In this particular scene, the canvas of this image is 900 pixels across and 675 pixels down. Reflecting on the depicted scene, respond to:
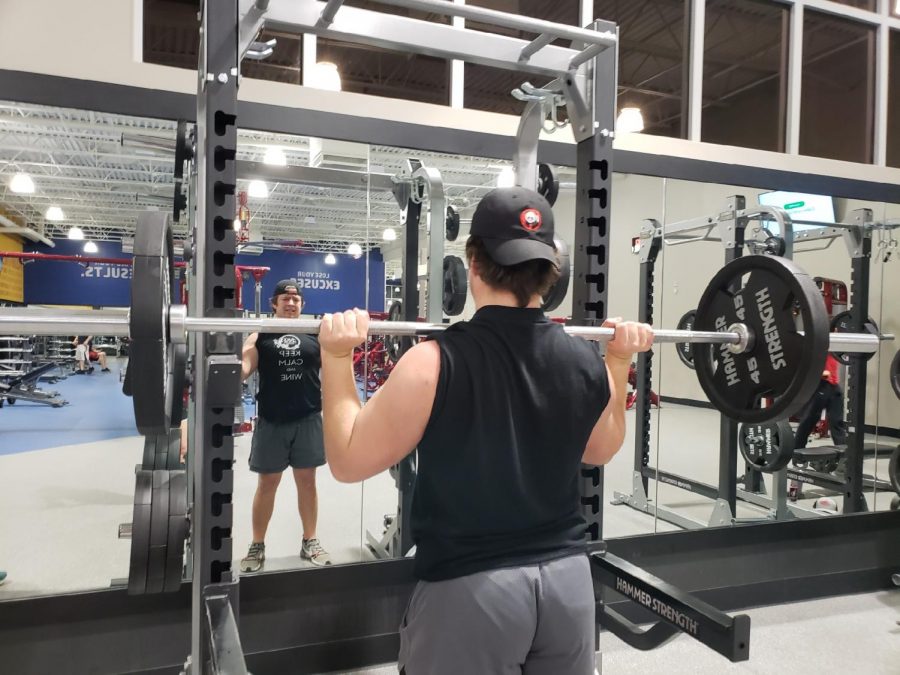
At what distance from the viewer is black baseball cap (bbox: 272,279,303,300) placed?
10.4 feet

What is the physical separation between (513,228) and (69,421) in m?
7.58

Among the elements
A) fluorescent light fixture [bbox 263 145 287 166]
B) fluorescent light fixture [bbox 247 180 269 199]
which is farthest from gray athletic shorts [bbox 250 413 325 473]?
fluorescent light fixture [bbox 263 145 287 166]

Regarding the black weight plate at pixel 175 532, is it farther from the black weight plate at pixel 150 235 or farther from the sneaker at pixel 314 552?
the sneaker at pixel 314 552

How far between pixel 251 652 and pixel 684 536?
6.63 ft

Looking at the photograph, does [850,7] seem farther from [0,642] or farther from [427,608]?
[0,642]

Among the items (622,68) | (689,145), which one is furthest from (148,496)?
(622,68)

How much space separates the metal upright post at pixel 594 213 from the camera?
1717mm

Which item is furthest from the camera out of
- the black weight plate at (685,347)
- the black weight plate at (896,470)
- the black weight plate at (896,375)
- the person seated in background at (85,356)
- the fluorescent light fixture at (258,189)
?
the person seated in background at (85,356)

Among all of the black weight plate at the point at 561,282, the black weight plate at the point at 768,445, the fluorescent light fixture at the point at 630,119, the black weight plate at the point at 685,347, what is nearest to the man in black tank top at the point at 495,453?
the black weight plate at the point at 561,282

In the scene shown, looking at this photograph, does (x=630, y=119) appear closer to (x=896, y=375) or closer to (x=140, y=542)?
(x=896, y=375)

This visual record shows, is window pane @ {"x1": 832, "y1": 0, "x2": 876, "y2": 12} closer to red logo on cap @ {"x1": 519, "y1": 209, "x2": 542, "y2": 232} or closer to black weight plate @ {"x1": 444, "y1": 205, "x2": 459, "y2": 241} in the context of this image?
black weight plate @ {"x1": 444, "y1": 205, "x2": 459, "y2": 241}

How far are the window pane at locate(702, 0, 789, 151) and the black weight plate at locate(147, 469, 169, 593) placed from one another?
471 cm

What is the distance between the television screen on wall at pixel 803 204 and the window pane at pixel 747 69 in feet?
2.95

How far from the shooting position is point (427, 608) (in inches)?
41.8
